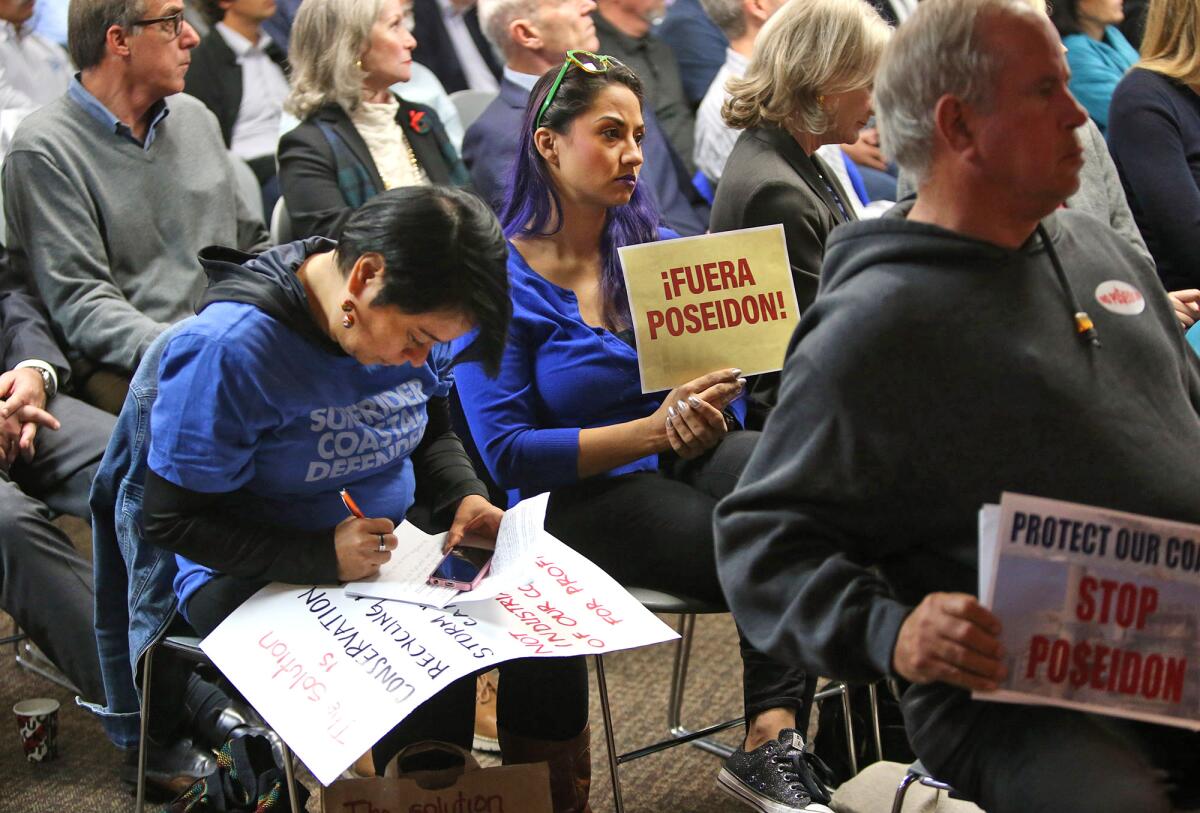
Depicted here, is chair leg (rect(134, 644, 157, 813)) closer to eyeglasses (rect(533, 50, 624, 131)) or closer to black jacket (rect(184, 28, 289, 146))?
eyeglasses (rect(533, 50, 624, 131))

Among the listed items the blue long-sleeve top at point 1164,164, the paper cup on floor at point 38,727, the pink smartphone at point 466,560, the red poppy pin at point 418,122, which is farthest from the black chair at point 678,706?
the red poppy pin at point 418,122

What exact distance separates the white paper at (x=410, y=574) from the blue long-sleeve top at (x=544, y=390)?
11.0 inches

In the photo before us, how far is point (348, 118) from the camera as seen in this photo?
153 inches

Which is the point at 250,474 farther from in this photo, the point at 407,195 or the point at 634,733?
the point at 634,733

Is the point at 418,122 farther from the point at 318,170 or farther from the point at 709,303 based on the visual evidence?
the point at 709,303

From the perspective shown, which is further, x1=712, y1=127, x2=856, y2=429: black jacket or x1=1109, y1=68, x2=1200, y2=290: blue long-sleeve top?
x1=1109, y1=68, x2=1200, y2=290: blue long-sleeve top

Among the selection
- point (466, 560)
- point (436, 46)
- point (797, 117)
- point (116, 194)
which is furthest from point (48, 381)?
point (436, 46)

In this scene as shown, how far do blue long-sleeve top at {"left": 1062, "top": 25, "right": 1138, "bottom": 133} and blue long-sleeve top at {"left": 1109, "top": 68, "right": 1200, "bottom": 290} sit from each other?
0.71 meters

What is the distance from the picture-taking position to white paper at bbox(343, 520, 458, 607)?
80.5 inches

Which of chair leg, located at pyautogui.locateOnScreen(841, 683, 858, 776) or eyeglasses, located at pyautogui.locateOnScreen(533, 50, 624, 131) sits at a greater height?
eyeglasses, located at pyautogui.locateOnScreen(533, 50, 624, 131)

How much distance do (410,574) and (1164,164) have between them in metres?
2.51

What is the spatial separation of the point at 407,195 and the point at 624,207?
2.76 ft

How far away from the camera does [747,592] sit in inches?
64.1

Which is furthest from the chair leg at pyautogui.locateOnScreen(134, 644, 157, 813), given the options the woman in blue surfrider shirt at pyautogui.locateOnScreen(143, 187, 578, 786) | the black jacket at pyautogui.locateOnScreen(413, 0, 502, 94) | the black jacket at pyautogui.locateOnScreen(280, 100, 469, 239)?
the black jacket at pyautogui.locateOnScreen(413, 0, 502, 94)
